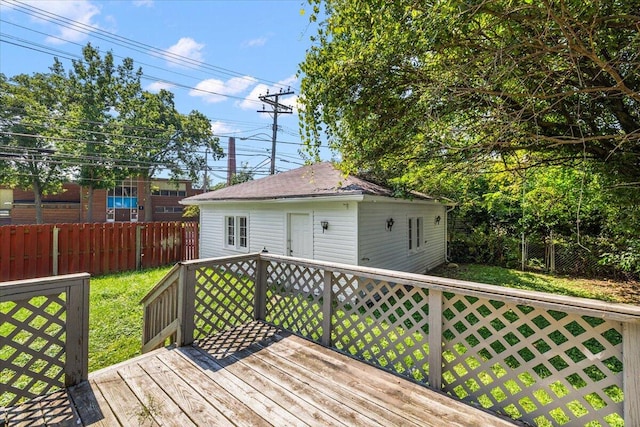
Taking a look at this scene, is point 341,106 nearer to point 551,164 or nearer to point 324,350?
point 324,350

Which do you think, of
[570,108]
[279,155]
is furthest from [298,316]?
[279,155]

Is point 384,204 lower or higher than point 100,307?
higher

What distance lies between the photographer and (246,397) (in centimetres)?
269

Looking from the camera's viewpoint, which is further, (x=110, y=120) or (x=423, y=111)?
(x=110, y=120)

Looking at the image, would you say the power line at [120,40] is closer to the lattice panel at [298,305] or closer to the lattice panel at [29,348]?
the lattice panel at [29,348]

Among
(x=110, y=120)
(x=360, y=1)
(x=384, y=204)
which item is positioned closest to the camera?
(x=360, y=1)

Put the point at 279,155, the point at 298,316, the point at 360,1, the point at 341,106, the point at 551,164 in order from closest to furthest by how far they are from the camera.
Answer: the point at 360,1 → the point at 298,316 → the point at 341,106 → the point at 551,164 → the point at 279,155

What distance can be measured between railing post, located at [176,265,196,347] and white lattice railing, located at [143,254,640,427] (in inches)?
0.5

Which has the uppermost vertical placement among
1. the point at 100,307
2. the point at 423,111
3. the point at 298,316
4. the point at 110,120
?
the point at 110,120

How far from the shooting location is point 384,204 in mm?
8164

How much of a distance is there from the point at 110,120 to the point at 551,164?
2847 cm

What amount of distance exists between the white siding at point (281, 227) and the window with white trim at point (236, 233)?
0.16 metres

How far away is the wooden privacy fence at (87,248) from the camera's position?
820 cm

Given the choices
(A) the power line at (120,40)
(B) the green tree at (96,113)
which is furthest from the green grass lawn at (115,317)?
(B) the green tree at (96,113)
